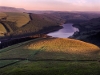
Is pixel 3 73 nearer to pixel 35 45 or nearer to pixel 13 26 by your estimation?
pixel 35 45

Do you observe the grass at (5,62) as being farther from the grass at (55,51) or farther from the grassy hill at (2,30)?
the grassy hill at (2,30)

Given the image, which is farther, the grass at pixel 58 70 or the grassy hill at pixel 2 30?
the grassy hill at pixel 2 30

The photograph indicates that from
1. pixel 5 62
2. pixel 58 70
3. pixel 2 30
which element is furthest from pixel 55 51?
pixel 2 30

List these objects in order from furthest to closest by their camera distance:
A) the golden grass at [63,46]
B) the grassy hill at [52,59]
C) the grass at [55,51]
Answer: the golden grass at [63,46], the grass at [55,51], the grassy hill at [52,59]

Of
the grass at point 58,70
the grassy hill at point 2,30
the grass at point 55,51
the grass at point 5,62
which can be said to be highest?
the grass at point 58,70

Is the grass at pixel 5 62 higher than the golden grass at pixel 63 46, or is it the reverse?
the golden grass at pixel 63 46

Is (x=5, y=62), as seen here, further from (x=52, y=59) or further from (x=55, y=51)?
(x=55, y=51)

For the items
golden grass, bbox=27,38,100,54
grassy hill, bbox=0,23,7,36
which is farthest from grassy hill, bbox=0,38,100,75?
grassy hill, bbox=0,23,7,36

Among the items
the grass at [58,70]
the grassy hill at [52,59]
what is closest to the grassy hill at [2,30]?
the grassy hill at [52,59]
